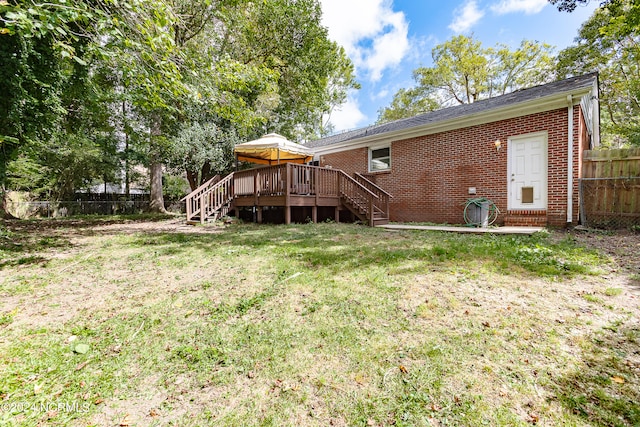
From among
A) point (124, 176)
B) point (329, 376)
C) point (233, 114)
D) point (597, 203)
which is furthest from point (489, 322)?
point (124, 176)

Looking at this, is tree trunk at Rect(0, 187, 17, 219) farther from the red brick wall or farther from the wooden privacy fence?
the wooden privacy fence

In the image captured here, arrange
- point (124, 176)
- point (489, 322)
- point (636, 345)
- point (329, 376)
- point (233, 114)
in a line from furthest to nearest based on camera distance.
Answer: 1. point (124, 176)
2. point (233, 114)
3. point (489, 322)
4. point (636, 345)
5. point (329, 376)

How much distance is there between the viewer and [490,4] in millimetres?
12992

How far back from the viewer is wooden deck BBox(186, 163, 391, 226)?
8.16m

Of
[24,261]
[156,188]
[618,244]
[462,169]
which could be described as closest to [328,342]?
[24,261]

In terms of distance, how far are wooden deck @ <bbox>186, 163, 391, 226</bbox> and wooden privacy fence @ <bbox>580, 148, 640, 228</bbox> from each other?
4.56 metres

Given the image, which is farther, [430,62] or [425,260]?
[430,62]

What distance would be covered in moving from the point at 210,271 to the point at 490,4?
668 inches

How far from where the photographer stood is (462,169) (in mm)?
8125

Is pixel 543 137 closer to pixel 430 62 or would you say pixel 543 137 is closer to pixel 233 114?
pixel 233 114

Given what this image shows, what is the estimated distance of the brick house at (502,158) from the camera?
635 cm

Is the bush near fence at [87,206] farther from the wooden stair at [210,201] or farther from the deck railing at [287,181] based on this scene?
the deck railing at [287,181]

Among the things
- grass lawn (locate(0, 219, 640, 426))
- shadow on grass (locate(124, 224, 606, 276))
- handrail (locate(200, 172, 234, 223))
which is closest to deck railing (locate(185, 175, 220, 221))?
handrail (locate(200, 172, 234, 223))

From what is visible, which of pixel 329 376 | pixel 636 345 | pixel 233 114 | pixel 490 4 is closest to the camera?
pixel 329 376
